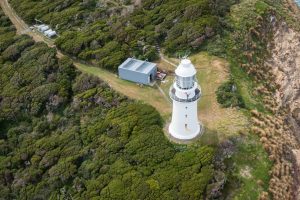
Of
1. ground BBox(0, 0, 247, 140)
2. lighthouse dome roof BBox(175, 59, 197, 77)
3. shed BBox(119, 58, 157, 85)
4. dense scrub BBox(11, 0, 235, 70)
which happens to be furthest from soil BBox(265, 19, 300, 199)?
lighthouse dome roof BBox(175, 59, 197, 77)

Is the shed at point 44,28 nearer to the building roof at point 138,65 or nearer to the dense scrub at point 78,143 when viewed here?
the dense scrub at point 78,143

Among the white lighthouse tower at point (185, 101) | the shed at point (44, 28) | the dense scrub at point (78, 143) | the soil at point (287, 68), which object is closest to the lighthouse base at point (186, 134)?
the white lighthouse tower at point (185, 101)

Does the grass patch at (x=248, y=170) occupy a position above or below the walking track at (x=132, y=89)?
below

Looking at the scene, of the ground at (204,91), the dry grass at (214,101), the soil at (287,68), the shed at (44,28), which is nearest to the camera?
the dry grass at (214,101)

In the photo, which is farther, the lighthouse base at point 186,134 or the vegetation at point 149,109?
the lighthouse base at point 186,134

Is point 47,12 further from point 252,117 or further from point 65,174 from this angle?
point 252,117

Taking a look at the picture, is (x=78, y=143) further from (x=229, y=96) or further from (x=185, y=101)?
(x=229, y=96)

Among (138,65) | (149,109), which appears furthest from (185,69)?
(138,65)

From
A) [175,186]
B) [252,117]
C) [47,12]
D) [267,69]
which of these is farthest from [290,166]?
[47,12]
